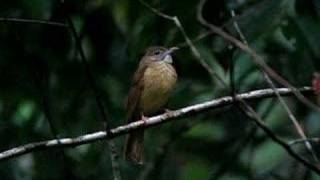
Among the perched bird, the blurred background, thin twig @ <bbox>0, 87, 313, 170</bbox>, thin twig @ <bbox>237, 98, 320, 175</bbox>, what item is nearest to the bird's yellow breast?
the perched bird

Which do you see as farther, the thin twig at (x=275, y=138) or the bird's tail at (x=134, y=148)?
the bird's tail at (x=134, y=148)

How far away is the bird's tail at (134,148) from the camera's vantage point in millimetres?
6453

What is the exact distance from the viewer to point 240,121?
7277 millimetres

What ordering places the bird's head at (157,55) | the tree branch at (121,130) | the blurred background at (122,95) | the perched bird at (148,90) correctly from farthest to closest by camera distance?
1. the bird's head at (157,55)
2. the perched bird at (148,90)
3. the blurred background at (122,95)
4. the tree branch at (121,130)

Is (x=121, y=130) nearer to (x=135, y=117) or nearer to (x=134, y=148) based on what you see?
(x=134, y=148)

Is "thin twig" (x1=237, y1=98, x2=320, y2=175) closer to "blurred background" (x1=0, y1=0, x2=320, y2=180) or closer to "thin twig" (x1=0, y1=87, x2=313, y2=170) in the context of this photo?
"thin twig" (x1=0, y1=87, x2=313, y2=170)

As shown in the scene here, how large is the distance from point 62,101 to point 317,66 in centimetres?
255

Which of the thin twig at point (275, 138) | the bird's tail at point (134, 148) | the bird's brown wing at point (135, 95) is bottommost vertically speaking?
the bird's tail at point (134, 148)

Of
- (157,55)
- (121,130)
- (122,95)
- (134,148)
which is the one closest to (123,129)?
(121,130)

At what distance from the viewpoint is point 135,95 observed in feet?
22.2

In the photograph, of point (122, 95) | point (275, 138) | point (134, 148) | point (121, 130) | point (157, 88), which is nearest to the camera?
point (275, 138)

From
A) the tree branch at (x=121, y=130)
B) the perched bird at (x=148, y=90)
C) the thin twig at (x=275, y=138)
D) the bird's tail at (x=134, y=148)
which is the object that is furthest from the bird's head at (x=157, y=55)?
the thin twig at (x=275, y=138)

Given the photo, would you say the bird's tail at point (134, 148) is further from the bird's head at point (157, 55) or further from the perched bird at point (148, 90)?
the bird's head at point (157, 55)

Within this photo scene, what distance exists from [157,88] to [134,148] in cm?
46
